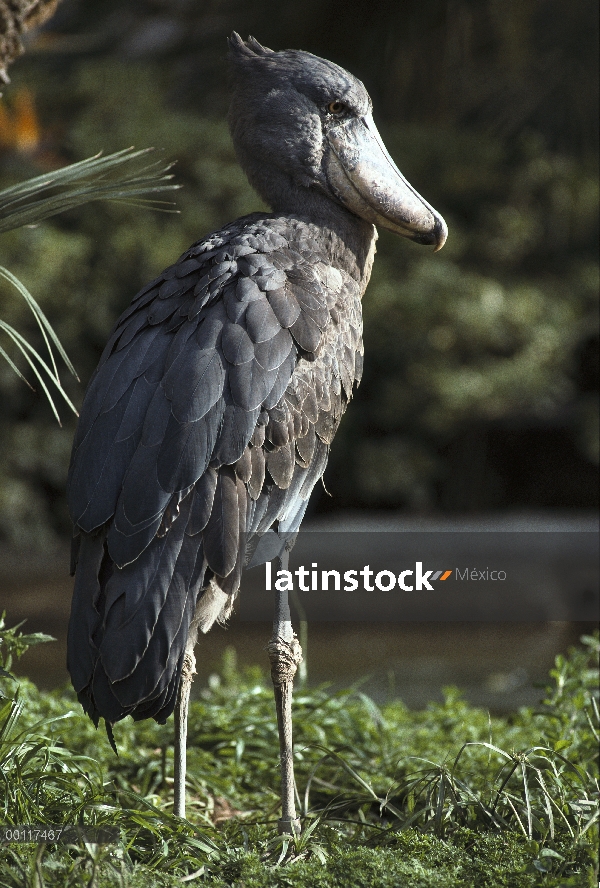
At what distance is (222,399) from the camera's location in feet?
5.94

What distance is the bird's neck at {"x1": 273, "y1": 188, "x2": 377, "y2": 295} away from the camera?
6.89 ft

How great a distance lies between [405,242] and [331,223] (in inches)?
137

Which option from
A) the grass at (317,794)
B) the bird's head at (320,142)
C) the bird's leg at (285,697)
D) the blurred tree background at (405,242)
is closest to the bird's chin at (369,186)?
the bird's head at (320,142)

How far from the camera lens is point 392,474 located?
5520 mm

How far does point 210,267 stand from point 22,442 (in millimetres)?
3421

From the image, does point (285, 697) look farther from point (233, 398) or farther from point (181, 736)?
point (233, 398)

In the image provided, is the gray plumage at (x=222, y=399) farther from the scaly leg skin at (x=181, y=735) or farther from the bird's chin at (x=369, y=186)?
the scaly leg skin at (x=181, y=735)

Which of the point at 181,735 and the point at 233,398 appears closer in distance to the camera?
the point at 233,398

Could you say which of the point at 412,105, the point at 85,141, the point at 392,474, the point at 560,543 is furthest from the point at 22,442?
the point at 412,105

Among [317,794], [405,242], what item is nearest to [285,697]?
[317,794]

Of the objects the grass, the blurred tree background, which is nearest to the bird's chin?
the grass

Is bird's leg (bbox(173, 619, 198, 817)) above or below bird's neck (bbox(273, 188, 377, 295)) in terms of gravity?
below

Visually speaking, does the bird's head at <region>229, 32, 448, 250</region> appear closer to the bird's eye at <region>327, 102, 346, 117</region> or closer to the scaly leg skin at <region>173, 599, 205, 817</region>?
the bird's eye at <region>327, 102, 346, 117</region>

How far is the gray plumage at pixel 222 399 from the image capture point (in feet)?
5.65
